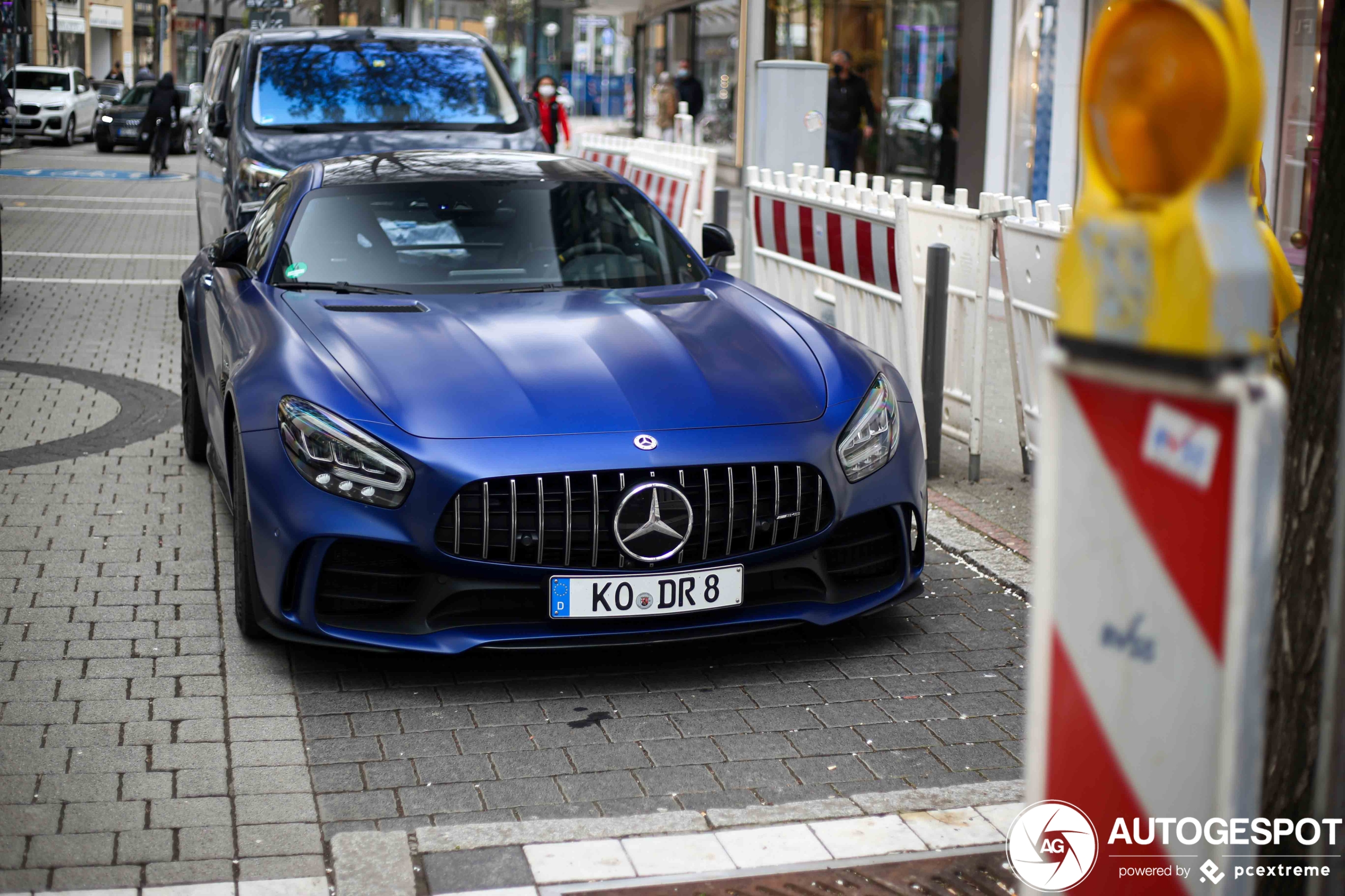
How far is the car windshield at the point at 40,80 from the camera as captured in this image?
129 feet

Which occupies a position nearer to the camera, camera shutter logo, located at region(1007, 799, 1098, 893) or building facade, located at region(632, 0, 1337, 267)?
camera shutter logo, located at region(1007, 799, 1098, 893)

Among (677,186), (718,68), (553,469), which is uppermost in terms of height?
(718,68)

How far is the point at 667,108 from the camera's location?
98.8 ft

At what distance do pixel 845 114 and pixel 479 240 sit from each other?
14422 millimetres

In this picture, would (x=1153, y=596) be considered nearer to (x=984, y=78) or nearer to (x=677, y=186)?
(x=677, y=186)

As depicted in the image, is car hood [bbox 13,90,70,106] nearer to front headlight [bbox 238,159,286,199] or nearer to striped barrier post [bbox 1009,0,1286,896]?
front headlight [bbox 238,159,286,199]

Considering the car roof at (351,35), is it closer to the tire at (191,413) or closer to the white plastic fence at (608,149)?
the white plastic fence at (608,149)

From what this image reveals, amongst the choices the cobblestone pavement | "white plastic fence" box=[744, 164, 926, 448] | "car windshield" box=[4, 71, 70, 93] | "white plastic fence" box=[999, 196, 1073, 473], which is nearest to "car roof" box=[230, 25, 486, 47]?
"white plastic fence" box=[744, 164, 926, 448]

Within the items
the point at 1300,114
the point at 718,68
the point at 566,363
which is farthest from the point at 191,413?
the point at 718,68

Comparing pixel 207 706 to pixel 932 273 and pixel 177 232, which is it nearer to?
pixel 932 273

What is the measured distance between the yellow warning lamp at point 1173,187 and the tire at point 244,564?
3.33m

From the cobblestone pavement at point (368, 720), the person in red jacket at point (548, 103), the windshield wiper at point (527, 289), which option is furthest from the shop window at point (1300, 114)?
the windshield wiper at point (527, 289)

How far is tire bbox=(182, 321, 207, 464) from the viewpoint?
7.01 meters

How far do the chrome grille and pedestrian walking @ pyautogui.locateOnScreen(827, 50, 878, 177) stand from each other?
15.5 metres
